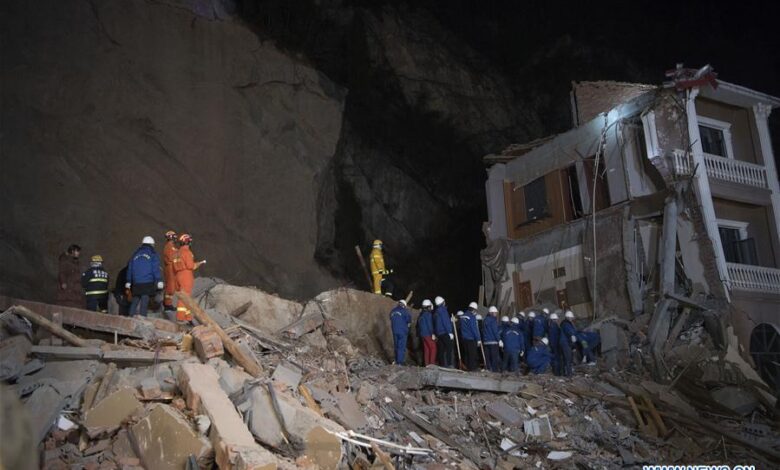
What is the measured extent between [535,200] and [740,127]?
7.19m

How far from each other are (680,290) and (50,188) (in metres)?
17.7

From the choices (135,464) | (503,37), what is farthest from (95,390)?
(503,37)

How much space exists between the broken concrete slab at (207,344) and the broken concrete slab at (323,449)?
262 cm

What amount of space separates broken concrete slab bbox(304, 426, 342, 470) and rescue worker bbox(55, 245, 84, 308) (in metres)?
7.01

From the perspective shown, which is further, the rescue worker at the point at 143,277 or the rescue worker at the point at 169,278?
the rescue worker at the point at 169,278

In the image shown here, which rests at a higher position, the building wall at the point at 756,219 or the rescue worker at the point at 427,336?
the building wall at the point at 756,219

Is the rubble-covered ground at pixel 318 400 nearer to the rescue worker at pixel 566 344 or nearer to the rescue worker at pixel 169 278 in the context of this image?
the rescue worker at pixel 566 344

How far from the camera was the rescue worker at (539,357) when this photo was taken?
604 inches

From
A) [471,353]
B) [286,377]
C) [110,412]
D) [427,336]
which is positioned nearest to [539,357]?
[471,353]

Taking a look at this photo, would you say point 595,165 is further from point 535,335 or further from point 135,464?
point 135,464

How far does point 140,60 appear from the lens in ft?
63.1

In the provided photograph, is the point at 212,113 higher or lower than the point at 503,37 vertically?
lower

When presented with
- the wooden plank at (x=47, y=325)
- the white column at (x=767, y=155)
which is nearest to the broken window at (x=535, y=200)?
the white column at (x=767, y=155)

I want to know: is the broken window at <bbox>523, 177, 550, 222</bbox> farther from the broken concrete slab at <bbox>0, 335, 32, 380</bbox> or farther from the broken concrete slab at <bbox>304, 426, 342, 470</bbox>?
the broken concrete slab at <bbox>0, 335, 32, 380</bbox>
